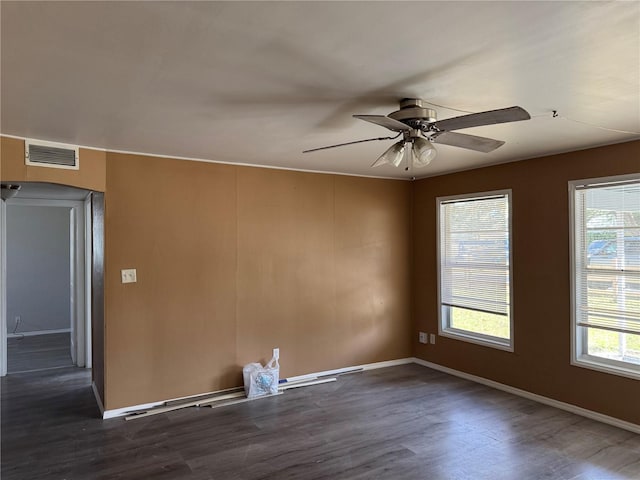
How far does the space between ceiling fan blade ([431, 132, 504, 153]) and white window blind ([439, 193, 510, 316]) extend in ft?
6.64

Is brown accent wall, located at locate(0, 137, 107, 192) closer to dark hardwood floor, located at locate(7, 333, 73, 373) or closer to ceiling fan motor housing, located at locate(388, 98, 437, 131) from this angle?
ceiling fan motor housing, located at locate(388, 98, 437, 131)

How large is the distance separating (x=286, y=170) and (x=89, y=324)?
3.09 m

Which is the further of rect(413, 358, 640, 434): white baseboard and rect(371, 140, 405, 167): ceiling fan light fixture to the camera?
rect(413, 358, 640, 434): white baseboard

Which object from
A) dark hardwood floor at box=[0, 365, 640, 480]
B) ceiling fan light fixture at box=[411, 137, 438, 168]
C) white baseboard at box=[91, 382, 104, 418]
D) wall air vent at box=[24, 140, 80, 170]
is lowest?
dark hardwood floor at box=[0, 365, 640, 480]

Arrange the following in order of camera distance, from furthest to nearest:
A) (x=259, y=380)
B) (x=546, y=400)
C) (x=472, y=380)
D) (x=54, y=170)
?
(x=472, y=380) < (x=259, y=380) < (x=546, y=400) < (x=54, y=170)

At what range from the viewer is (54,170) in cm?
342

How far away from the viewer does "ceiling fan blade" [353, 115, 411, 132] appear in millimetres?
2176

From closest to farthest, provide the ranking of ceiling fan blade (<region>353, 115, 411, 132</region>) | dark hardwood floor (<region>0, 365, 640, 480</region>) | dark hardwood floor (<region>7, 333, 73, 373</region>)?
1. ceiling fan blade (<region>353, 115, 411, 132</region>)
2. dark hardwood floor (<region>0, 365, 640, 480</region>)
3. dark hardwood floor (<region>7, 333, 73, 373</region>)

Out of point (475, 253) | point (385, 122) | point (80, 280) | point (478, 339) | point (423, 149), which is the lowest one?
point (478, 339)

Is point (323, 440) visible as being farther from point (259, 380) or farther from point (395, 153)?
point (395, 153)

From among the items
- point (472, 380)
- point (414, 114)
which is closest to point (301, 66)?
point (414, 114)

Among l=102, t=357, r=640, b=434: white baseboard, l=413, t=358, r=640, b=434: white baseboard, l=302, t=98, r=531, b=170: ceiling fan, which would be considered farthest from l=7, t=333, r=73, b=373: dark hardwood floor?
l=302, t=98, r=531, b=170: ceiling fan

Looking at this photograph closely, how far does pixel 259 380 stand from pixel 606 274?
3.30 meters

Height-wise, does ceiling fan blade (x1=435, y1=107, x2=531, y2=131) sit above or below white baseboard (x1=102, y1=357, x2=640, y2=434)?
above
